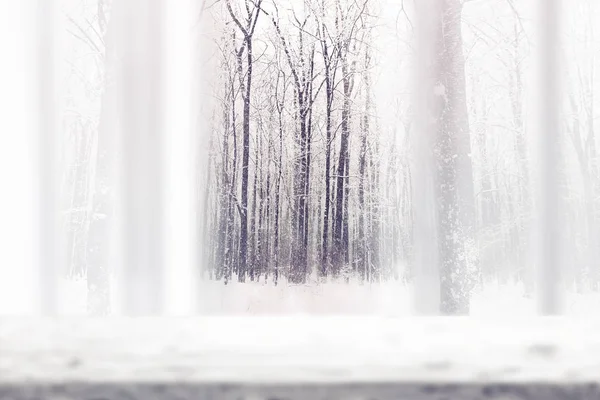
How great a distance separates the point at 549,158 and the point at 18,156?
186 centimetres

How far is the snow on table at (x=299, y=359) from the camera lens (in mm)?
195

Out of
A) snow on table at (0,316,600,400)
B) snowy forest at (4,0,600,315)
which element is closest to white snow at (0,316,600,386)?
snow on table at (0,316,600,400)

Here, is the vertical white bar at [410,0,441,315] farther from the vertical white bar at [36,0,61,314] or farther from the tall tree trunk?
the vertical white bar at [36,0,61,314]

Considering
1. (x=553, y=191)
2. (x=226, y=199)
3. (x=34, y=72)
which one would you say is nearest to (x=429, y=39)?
(x=553, y=191)

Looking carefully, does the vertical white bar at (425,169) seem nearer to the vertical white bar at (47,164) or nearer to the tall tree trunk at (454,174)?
the tall tree trunk at (454,174)

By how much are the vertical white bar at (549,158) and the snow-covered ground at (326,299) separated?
83 millimetres

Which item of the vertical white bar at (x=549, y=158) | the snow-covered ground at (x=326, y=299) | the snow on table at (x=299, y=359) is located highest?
the vertical white bar at (x=549, y=158)

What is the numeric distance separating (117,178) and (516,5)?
1.53m

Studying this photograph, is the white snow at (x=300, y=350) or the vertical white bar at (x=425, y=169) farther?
the vertical white bar at (x=425, y=169)

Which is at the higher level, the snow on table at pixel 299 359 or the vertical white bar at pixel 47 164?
the vertical white bar at pixel 47 164

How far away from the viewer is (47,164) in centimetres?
199

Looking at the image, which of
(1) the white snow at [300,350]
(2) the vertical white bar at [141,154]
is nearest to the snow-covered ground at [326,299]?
(2) the vertical white bar at [141,154]

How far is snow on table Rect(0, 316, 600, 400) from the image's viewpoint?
0.64 feet

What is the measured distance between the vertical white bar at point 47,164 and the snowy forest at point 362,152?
38 millimetres
